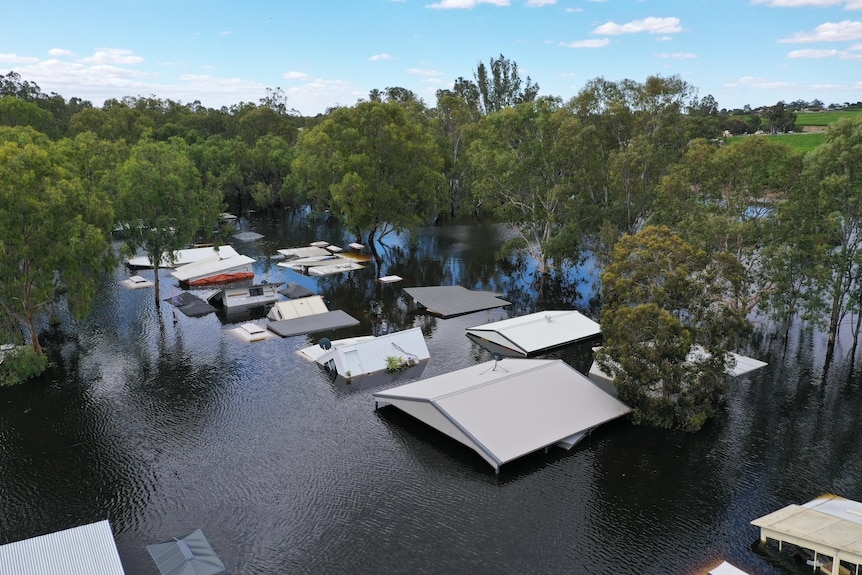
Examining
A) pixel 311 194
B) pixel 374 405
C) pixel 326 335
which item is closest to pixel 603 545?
pixel 374 405

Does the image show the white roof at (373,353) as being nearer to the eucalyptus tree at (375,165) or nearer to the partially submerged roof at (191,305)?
the partially submerged roof at (191,305)

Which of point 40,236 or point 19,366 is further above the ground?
point 40,236

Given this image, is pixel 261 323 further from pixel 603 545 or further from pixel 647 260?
pixel 603 545

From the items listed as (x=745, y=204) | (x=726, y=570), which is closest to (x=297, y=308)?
(x=745, y=204)

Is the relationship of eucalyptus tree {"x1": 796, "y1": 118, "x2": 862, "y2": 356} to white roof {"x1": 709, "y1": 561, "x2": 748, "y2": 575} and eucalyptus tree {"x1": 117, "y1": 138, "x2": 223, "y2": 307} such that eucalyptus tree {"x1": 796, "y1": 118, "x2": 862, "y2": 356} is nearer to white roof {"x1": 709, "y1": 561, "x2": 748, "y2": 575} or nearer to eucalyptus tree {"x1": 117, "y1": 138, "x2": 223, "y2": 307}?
white roof {"x1": 709, "y1": 561, "x2": 748, "y2": 575}

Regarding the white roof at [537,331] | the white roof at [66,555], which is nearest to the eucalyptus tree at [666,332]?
the white roof at [537,331]

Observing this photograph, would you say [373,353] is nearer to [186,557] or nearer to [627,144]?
[186,557]

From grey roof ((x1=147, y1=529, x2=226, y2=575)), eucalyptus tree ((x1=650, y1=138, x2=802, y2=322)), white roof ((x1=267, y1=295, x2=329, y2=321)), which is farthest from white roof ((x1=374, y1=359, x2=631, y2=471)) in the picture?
white roof ((x1=267, y1=295, x2=329, y2=321))
